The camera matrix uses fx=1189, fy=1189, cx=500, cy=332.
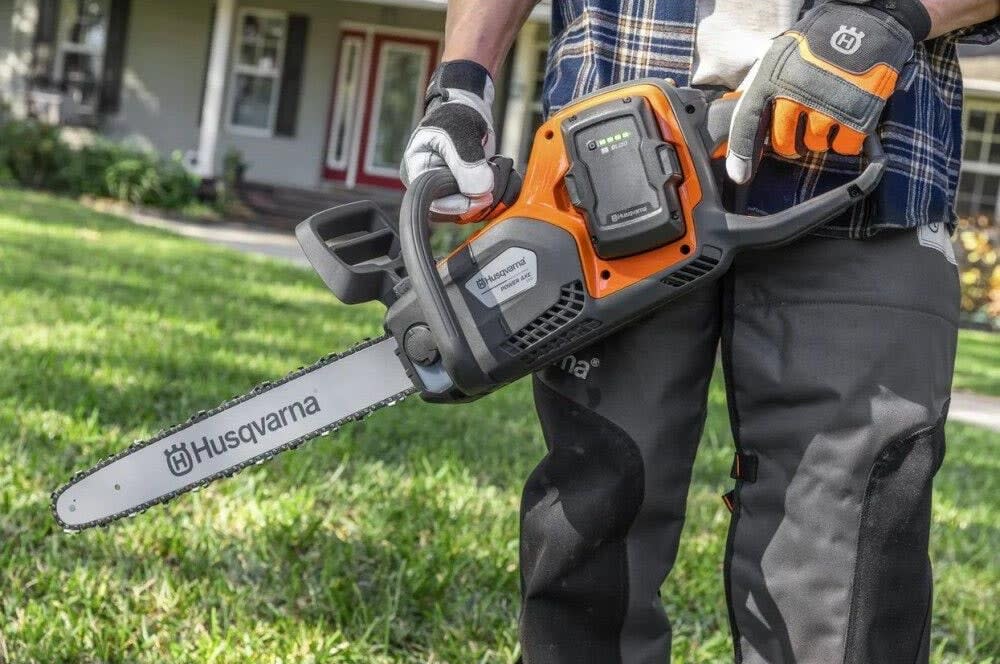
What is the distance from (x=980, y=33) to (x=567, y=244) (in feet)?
2.13

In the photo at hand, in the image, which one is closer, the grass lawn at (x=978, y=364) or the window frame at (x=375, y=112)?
the grass lawn at (x=978, y=364)

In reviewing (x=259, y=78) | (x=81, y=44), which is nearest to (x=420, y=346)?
(x=259, y=78)

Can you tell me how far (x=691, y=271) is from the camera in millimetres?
1605

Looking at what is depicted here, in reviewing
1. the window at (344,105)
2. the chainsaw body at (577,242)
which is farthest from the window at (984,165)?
the chainsaw body at (577,242)

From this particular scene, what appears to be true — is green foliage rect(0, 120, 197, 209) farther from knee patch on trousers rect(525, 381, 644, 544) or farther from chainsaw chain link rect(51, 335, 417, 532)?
knee patch on trousers rect(525, 381, 644, 544)

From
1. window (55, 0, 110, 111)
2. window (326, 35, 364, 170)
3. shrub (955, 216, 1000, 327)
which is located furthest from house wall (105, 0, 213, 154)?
shrub (955, 216, 1000, 327)

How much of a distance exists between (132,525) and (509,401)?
9.38 ft

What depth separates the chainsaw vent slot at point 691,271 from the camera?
5.22 feet

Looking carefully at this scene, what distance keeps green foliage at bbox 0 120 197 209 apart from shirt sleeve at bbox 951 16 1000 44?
1543 cm

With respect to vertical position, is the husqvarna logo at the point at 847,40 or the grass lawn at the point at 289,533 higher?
the husqvarna logo at the point at 847,40

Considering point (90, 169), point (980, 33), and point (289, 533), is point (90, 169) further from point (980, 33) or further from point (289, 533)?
point (980, 33)

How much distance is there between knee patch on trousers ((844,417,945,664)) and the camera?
1.53m

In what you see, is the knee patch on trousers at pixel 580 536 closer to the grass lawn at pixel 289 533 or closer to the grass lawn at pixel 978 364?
the grass lawn at pixel 289 533

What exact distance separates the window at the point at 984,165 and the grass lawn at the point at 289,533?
13.1 metres
